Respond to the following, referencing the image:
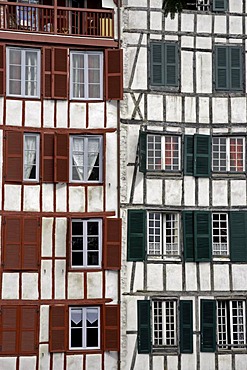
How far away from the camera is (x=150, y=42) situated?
2205 cm

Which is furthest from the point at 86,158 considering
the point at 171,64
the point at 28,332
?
the point at 28,332

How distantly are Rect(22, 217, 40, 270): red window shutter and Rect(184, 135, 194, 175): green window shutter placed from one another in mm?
4861

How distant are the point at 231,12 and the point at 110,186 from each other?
6879 millimetres

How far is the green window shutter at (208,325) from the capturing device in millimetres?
21078

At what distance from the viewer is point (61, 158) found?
68.8 ft

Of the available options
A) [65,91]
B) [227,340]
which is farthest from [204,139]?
[227,340]

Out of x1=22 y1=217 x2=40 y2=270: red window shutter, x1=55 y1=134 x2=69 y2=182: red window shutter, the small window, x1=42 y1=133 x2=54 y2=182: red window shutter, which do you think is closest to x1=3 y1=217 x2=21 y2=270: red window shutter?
x1=22 y1=217 x2=40 y2=270: red window shutter

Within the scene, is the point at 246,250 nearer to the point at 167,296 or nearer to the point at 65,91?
the point at 167,296

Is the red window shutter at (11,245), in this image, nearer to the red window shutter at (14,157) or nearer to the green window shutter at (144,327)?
the red window shutter at (14,157)

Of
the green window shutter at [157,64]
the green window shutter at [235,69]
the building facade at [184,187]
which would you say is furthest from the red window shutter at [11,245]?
the green window shutter at [235,69]

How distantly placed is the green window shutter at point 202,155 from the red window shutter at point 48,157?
4.39m

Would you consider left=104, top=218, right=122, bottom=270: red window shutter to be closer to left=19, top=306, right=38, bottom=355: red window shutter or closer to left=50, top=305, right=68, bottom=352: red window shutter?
left=50, top=305, right=68, bottom=352: red window shutter

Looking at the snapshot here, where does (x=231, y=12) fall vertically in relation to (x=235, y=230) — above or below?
above

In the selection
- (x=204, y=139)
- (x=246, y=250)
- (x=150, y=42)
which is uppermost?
(x=150, y=42)
